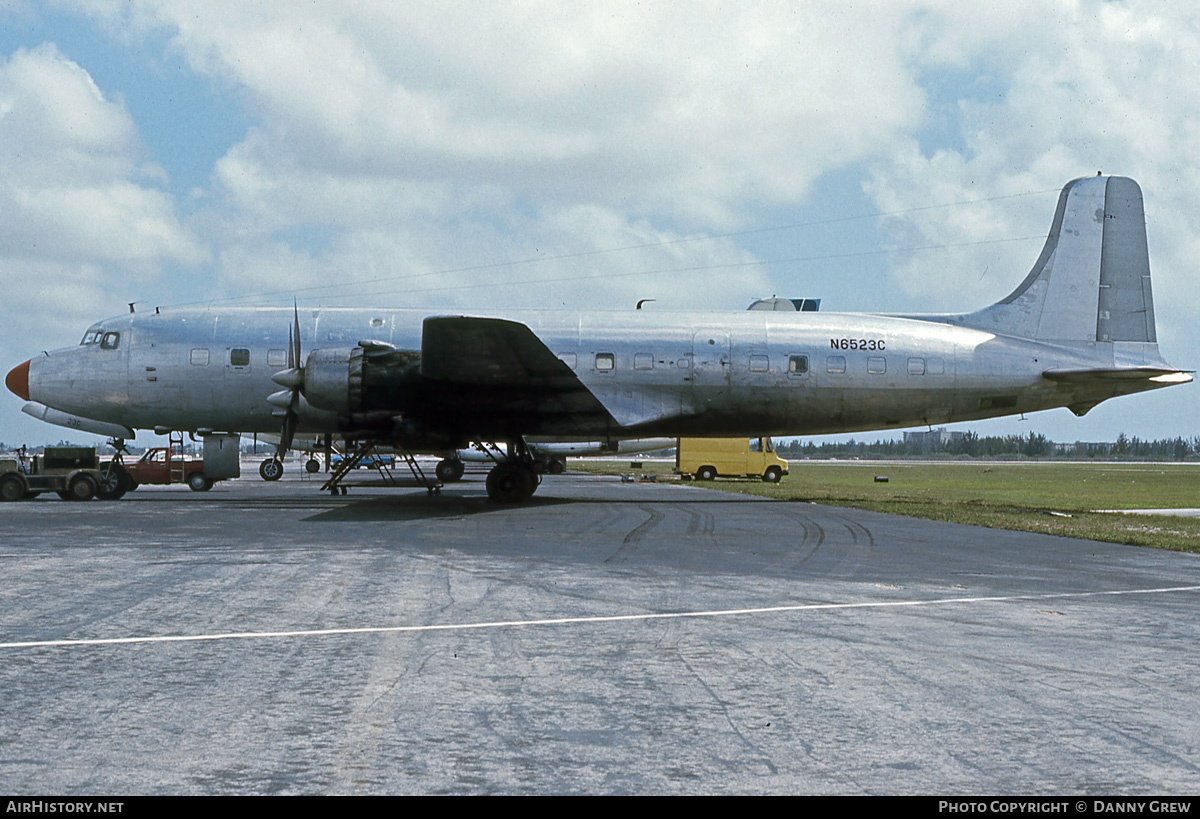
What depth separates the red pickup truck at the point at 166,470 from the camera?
36125mm

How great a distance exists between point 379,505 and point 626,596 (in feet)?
51.0

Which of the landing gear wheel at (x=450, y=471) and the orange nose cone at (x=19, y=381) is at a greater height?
the orange nose cone at (x=19, y=381)

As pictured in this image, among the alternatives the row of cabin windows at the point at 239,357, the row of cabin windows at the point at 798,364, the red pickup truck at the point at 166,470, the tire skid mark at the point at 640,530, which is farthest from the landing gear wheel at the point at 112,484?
the tire skid mark at the point at 640,530

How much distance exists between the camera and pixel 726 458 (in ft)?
177

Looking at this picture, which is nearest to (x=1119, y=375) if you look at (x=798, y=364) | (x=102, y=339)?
(x=798, y=364)

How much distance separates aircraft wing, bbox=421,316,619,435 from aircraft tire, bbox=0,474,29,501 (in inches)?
514

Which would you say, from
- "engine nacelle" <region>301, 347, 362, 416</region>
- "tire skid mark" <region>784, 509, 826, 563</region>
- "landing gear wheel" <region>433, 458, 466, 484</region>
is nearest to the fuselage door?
"tire skid mark" <region>784, 509, 826, 563</region>

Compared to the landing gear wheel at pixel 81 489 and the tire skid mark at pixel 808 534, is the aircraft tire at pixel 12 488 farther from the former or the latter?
the tire skid mark at pixel 808 534

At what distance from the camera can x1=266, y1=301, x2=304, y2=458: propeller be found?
23.2 m

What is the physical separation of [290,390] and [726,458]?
3363 centimetres

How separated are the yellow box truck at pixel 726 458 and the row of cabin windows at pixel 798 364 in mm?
27002

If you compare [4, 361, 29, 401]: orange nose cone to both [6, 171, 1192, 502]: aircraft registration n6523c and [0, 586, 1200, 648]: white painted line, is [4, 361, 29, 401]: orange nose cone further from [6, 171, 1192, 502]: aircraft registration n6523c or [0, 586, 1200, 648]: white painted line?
[0, 586, 1200, 648]: white painted line
